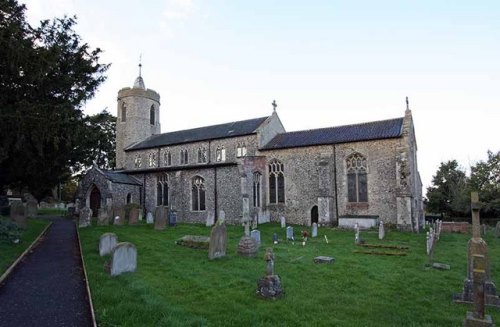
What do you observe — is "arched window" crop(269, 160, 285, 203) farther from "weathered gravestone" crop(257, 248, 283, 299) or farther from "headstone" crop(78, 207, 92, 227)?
"weathered gravestone" crop(257, 248, 283, 299)

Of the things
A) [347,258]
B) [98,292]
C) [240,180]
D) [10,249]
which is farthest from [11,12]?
[240,180]

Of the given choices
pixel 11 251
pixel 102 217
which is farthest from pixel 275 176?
pixel 11 251

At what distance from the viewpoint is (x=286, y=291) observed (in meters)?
7.78

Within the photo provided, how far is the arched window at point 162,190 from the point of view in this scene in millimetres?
30938

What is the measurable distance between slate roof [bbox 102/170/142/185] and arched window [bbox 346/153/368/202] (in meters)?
18.6

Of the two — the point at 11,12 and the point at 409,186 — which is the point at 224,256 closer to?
the point at 11,12

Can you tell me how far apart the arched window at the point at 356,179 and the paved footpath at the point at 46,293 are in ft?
58.6

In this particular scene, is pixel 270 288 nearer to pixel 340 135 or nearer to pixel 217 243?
pixel 217 243

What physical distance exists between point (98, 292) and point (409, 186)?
63.8 feet

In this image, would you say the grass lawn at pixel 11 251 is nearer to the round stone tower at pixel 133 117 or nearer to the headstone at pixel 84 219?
the headstone at pixel 84 219

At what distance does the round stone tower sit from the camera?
37469mm

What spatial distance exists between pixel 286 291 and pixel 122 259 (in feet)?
14.2

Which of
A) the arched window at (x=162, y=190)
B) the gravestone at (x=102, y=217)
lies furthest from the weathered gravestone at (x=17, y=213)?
the arched window at (x=162, y=190)

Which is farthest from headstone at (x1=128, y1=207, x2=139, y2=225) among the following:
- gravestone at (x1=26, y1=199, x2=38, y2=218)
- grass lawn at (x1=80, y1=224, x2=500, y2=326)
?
grass lawn at (x1=80, y1=224, x2=500, y2=326)
